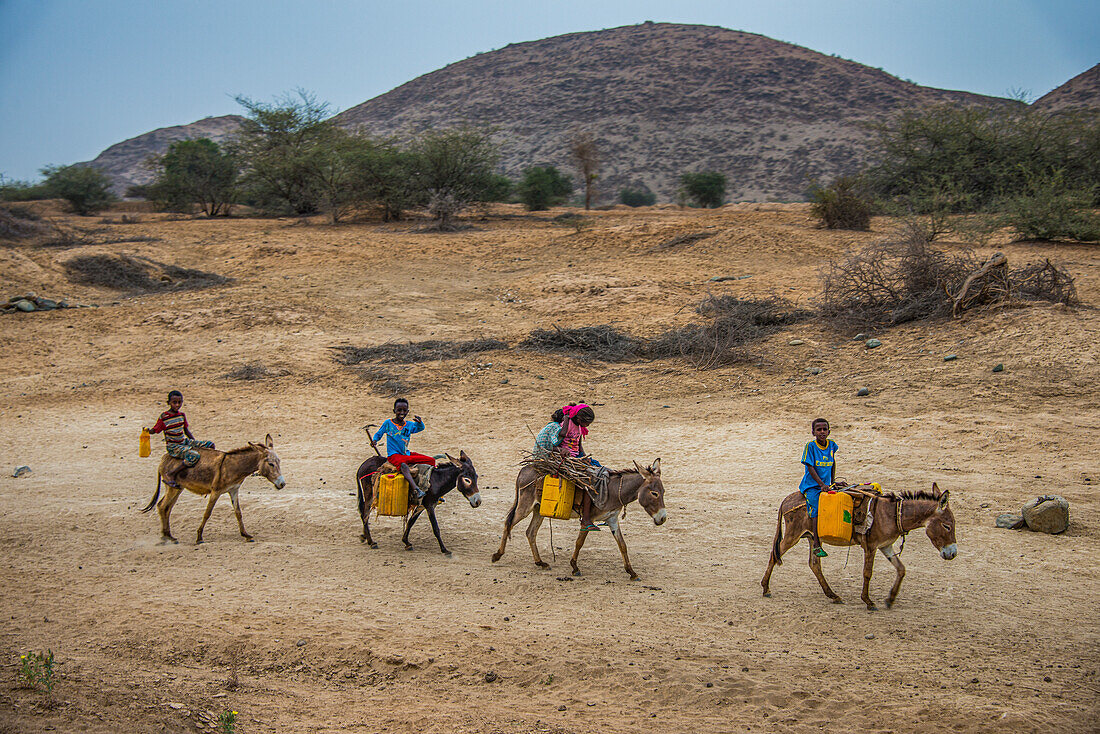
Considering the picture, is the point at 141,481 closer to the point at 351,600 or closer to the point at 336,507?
the point at 336,507

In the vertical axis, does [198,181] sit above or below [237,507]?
above

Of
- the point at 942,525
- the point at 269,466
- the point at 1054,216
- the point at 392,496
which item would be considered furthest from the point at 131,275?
the point at 1054,216

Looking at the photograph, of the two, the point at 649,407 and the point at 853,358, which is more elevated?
the point at 853,358

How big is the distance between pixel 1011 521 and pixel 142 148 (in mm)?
106815

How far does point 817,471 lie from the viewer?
6.96m

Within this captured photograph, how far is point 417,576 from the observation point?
783cm

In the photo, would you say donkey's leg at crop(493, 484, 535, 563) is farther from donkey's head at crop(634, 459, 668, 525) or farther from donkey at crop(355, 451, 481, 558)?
donkey's head at crop(634, 459, 668, 525)

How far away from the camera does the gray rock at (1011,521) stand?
27.8ft

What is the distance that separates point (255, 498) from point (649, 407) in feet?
24.7

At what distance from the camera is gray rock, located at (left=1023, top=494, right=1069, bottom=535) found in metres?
8.16

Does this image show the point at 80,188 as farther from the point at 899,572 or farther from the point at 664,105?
the point at 664,105

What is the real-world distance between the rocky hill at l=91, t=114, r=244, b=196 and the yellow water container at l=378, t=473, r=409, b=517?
3504 inches

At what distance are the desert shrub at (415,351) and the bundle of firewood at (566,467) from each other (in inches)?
381

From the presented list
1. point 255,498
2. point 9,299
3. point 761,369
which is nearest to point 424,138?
point 9,299
